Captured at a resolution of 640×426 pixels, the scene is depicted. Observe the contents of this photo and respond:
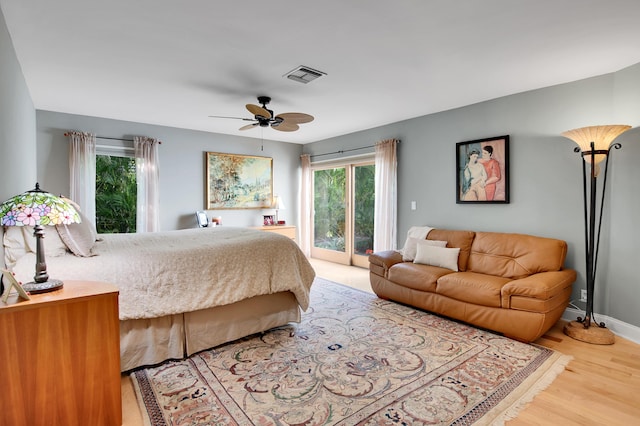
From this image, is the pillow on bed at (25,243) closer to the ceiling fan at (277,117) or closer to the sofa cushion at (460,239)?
the ceiling fan at (277,117)

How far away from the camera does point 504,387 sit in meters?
2.14

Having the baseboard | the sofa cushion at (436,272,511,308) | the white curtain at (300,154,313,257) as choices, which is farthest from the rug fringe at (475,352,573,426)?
the white curtain at (300,154,313,257)

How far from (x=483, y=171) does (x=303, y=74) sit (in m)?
2.52

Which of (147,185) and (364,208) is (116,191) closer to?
(147,185)

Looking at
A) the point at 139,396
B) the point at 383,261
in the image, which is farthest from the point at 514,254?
the point at 139,396

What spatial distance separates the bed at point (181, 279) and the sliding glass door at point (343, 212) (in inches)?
112

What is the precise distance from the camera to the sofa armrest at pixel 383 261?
Answer: 3926mm

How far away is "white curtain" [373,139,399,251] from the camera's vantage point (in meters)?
4.99

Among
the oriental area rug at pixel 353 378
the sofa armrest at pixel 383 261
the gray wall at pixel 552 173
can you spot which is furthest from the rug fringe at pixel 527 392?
the sofa armrest at pixel 383 261

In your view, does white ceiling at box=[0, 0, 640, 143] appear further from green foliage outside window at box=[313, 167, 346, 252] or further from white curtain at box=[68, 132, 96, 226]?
green foliage outside window at box=[313, 167, 346, 252]

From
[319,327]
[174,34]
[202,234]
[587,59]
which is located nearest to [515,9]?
[587,59]

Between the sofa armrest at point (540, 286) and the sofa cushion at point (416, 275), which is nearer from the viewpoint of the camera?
the sofa armrest at point (540, 286)

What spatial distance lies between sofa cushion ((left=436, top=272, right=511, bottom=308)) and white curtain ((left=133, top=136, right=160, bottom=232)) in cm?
433

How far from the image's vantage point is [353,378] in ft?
7.32
